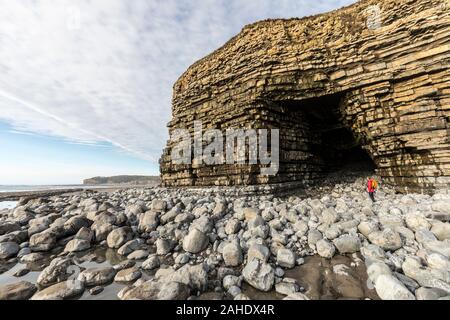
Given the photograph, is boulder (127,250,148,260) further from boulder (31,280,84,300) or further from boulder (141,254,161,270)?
boulder (31,280,84,300)

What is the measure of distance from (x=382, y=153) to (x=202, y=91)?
33.4 ft

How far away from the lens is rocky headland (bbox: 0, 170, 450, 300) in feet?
10.7

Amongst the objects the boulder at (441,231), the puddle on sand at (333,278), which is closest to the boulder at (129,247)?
the puddle on sand at (333,278)

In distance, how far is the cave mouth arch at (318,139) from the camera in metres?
10.1

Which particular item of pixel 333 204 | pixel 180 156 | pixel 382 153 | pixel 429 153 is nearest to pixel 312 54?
pixel 382 153

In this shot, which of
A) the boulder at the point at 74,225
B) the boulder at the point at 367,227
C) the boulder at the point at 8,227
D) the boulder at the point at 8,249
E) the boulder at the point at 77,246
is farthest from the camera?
the boulder at the point at 8,227

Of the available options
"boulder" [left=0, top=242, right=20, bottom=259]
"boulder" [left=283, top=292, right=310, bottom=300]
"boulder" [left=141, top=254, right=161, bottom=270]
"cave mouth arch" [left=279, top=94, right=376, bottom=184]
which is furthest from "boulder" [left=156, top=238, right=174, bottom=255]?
"cave mouth arch" [left=279, top=94, right=376, bottom=184]

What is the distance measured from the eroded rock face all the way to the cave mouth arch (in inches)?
3.4

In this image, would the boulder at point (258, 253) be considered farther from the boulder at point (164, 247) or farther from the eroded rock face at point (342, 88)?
the eroded rock face at point (342, 88)

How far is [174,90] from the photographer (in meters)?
15.6

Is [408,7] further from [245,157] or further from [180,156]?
[180,156]

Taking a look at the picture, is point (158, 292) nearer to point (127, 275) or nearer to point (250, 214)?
point (127, 275)

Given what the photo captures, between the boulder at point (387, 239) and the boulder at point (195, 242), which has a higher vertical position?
the boulder at point (387, 239)

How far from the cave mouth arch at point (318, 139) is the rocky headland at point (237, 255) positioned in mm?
4182
